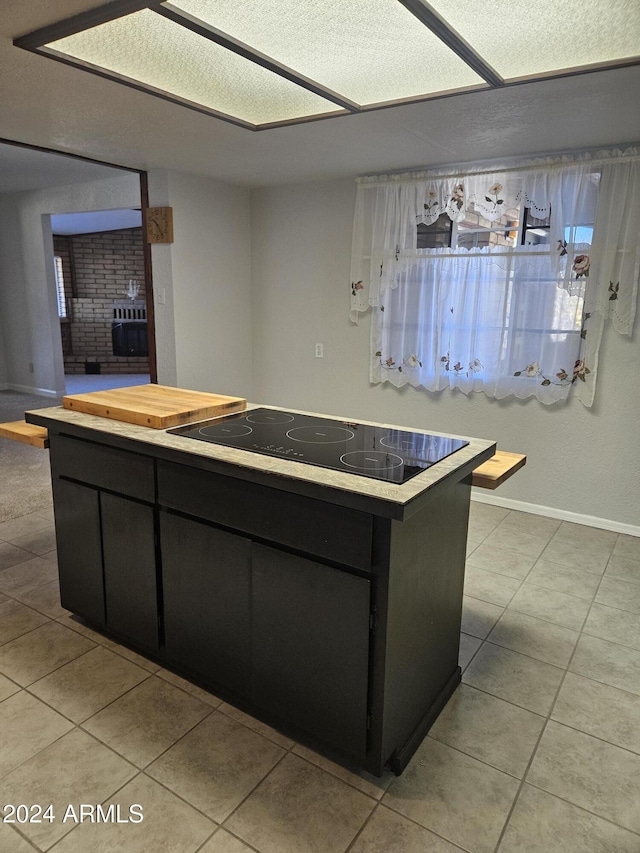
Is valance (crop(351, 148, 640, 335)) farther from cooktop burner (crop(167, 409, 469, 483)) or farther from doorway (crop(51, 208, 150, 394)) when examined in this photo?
doorway (crop(51, 208, 150, 394))

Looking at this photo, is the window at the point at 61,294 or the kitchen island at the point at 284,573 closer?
the kitchen island at the point at 284,573

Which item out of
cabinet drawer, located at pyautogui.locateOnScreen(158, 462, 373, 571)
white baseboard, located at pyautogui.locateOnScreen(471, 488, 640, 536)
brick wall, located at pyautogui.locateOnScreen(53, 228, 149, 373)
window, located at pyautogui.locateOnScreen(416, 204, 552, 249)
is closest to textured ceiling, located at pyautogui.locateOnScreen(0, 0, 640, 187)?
window, located at pyautogui.locateOnScreen(416, 204, 552, 249)

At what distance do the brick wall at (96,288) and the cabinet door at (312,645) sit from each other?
352 inches

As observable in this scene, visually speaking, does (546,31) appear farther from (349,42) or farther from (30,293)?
(30,293)

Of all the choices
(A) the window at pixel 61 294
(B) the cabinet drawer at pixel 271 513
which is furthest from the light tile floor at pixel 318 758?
(A) the window at pixel 61 294

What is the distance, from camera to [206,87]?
2.32 meters

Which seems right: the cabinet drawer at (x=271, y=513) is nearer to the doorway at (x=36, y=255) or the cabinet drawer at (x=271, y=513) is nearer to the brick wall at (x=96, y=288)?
the doorway at (x=36, y=255)

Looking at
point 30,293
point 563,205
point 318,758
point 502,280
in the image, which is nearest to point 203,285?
point 502,280

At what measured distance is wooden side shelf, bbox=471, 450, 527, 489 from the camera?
184 centimetres

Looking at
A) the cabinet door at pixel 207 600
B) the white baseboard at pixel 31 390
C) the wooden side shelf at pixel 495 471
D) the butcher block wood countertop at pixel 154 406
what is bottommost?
the white baseboard at pixel 31 390

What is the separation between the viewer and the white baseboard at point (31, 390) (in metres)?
6.94

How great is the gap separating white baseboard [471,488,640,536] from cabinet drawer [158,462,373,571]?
2.56 m

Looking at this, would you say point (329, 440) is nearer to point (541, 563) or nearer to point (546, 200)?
point (541, 563)

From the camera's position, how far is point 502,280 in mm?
3512
